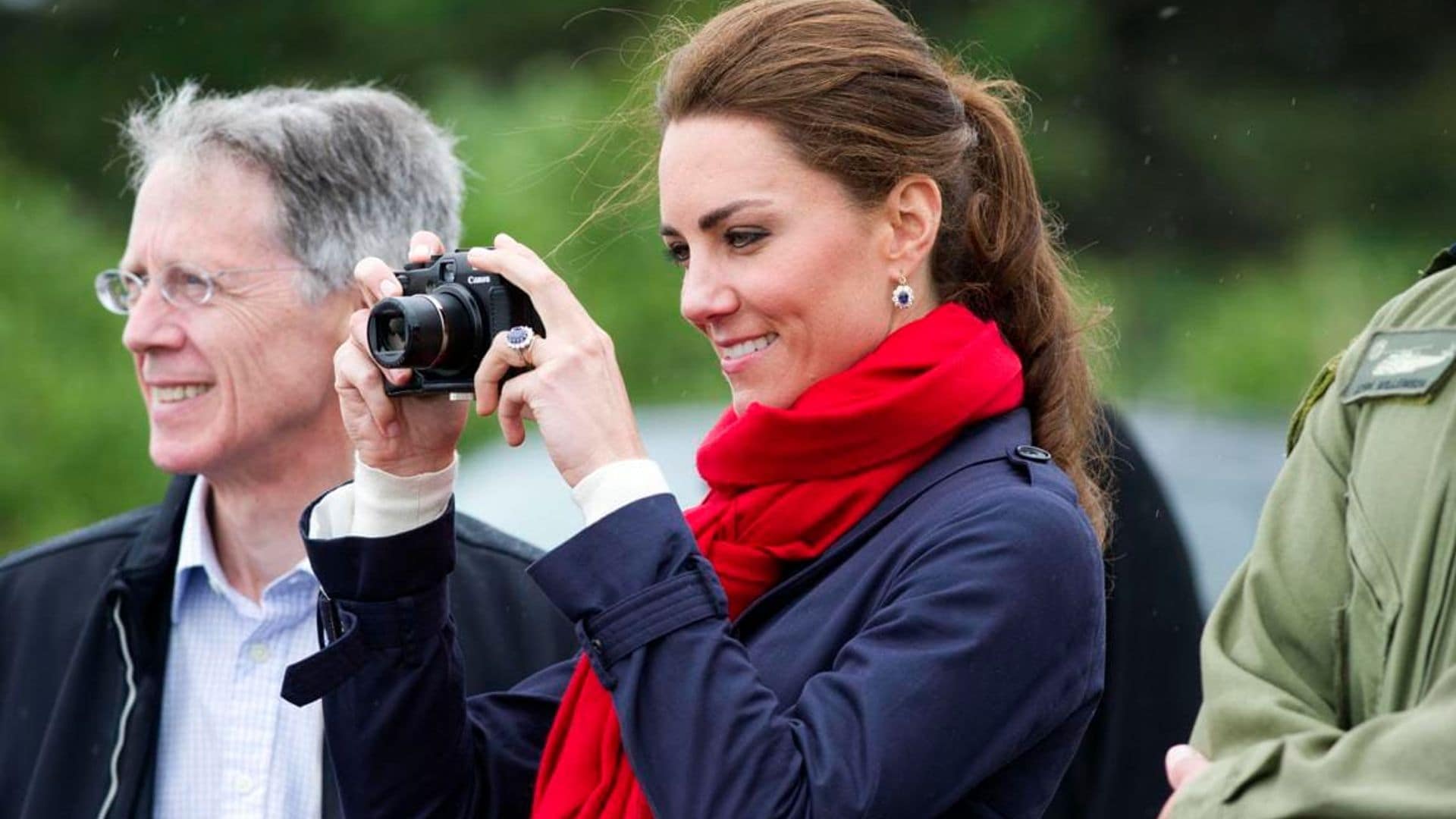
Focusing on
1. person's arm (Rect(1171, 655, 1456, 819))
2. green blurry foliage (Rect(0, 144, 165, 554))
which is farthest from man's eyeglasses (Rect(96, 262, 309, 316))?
green blurry foliage (Rect(0, 144, 165, 554))

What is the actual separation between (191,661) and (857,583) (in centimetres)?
128

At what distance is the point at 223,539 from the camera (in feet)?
11.1

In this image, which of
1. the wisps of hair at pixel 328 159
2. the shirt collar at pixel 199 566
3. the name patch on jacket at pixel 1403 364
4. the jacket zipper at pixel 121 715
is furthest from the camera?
the wisps of hair at pixel 328 159

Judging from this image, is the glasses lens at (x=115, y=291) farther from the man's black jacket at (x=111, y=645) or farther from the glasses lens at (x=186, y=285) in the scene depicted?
the man's black jacket at (x=111, y=645)

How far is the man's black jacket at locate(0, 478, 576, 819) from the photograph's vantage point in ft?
10.3

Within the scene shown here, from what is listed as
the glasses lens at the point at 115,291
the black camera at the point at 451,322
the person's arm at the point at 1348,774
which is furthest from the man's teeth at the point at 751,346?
the glasses lens at the point at 115,291

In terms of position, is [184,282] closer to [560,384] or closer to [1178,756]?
[560,384]

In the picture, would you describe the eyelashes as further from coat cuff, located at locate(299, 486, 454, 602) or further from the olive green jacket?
the olive green jacket

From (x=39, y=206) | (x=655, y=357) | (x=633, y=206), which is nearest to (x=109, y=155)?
(x=39, y=206)

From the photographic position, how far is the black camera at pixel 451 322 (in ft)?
8.40

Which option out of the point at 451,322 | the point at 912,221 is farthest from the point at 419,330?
the point at 912,221

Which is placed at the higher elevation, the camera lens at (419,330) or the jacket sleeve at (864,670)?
the camera lens at (419,330)

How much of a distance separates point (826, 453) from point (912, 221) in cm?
29

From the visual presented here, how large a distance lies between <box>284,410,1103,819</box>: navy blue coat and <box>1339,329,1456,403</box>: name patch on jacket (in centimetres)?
41
